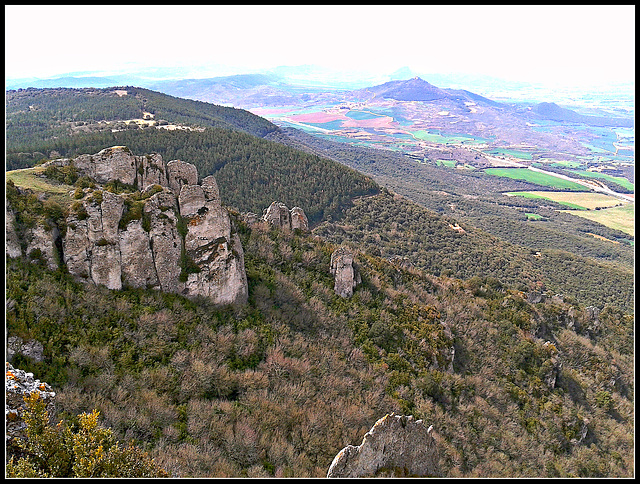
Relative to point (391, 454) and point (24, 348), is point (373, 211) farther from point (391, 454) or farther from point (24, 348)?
point (24, 348)

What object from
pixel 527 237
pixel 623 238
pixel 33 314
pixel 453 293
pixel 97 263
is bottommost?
pixel 623 238

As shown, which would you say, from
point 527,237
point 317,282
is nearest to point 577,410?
point 317,282

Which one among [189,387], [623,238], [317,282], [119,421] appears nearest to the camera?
[119,421]

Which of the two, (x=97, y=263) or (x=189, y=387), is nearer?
(x=189, y=387)

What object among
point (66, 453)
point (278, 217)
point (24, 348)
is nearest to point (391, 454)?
point (66, 453)

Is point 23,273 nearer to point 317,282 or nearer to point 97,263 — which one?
point 97,263

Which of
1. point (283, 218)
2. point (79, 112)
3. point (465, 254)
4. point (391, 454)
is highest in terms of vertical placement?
point (79, 112)

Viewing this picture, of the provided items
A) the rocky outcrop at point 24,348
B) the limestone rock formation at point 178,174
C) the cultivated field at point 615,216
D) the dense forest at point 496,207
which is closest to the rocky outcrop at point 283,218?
the limestone rock formation at point 178,174
